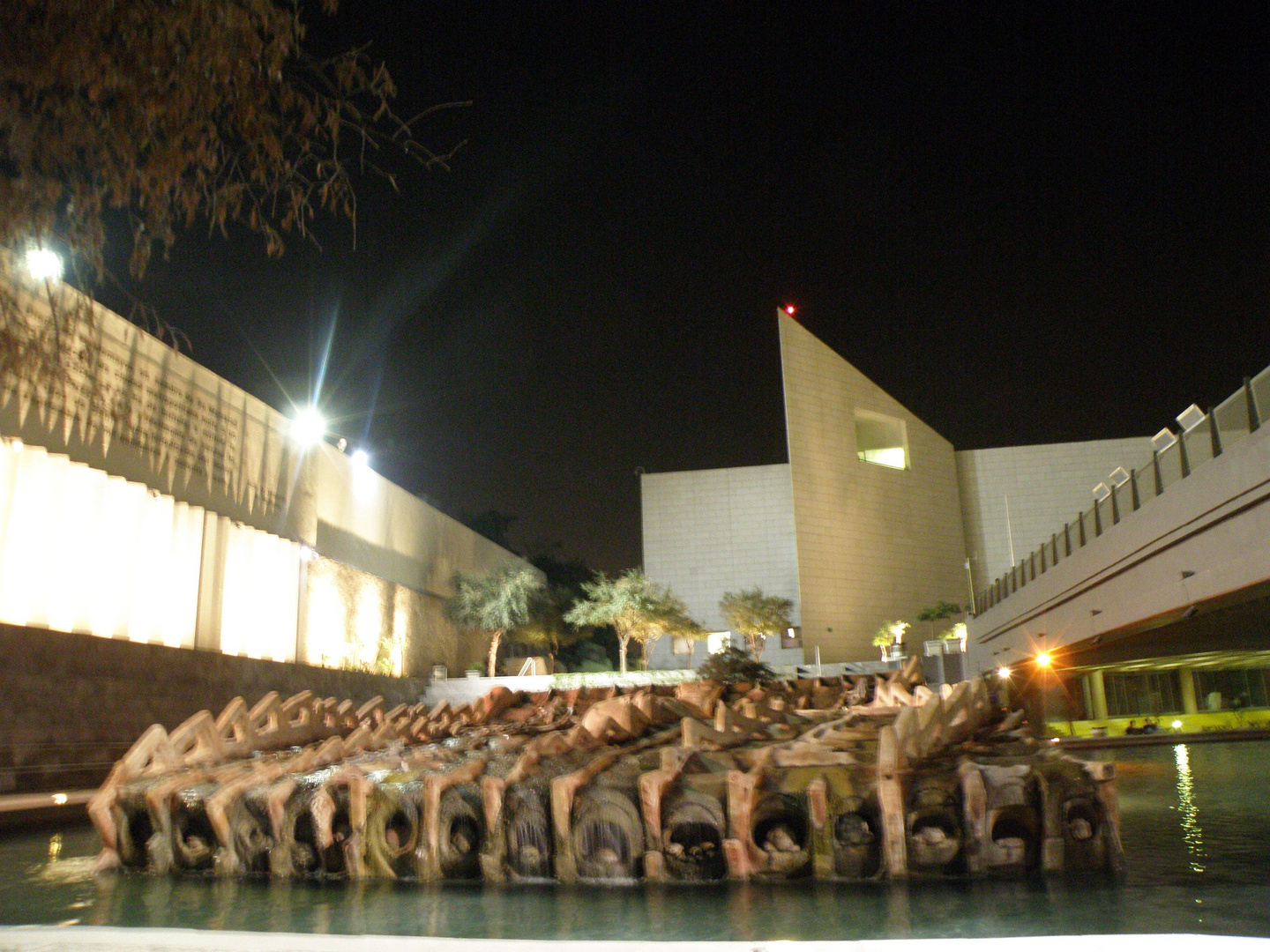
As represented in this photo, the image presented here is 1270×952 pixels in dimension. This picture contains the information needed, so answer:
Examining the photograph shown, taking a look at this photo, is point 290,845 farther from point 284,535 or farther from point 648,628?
point 648,628

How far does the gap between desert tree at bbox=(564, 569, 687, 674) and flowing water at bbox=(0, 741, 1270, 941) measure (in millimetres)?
32229

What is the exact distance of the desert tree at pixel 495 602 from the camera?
3791 cm

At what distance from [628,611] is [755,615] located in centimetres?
1026

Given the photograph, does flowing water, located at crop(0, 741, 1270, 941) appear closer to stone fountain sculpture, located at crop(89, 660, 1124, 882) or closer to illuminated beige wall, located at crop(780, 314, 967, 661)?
stone fountain sculpture, located at crop(89, 660, 1124, 882)

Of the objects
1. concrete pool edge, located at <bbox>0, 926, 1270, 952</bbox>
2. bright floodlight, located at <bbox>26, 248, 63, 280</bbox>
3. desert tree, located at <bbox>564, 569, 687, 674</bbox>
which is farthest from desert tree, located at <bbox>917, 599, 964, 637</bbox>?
concrete pool edge, located at <bbox>0, 926, 1270, 952</bbox>

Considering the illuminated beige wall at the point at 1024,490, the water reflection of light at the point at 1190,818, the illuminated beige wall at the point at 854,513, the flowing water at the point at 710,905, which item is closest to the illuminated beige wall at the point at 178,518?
the flowing water at the point at 710,905

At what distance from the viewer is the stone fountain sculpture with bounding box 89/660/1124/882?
4.56 m

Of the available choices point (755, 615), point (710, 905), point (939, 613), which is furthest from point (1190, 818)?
point (939, 613)

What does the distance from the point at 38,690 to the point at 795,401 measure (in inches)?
1548

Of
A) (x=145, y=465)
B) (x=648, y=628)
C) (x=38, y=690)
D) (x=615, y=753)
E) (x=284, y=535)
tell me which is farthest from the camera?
(x=648, y=628)

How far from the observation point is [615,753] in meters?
5.61

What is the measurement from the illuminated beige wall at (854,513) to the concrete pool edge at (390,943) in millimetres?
44155

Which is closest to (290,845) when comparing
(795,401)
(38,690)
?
(38,690)

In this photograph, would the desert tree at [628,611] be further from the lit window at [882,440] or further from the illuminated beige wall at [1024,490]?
the illuminated beige wall at [1024,490]
